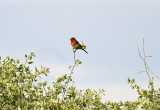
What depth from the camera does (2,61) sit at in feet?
33.1

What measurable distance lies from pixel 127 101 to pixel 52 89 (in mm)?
2082

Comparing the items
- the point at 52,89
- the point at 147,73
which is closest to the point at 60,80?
the point at 52,89

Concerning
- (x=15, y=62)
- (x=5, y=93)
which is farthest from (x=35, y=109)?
(x=15, y=62)

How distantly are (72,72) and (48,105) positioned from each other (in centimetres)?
128

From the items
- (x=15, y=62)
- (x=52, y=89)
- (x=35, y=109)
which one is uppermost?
(x=15, y=62)

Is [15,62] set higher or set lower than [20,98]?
higher

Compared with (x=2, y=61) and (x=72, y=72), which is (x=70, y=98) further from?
(x=2, y=61)

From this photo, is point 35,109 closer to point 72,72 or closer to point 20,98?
point 20,98

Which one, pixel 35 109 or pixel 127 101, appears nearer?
pixel 35 109

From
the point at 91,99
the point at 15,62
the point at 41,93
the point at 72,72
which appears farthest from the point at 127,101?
the point at 15,62

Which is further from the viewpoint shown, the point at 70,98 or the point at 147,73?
the point at 70,98

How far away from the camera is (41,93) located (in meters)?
9.84

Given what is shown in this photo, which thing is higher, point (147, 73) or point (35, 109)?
point (147, 73)

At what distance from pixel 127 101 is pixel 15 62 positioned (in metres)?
3.27
